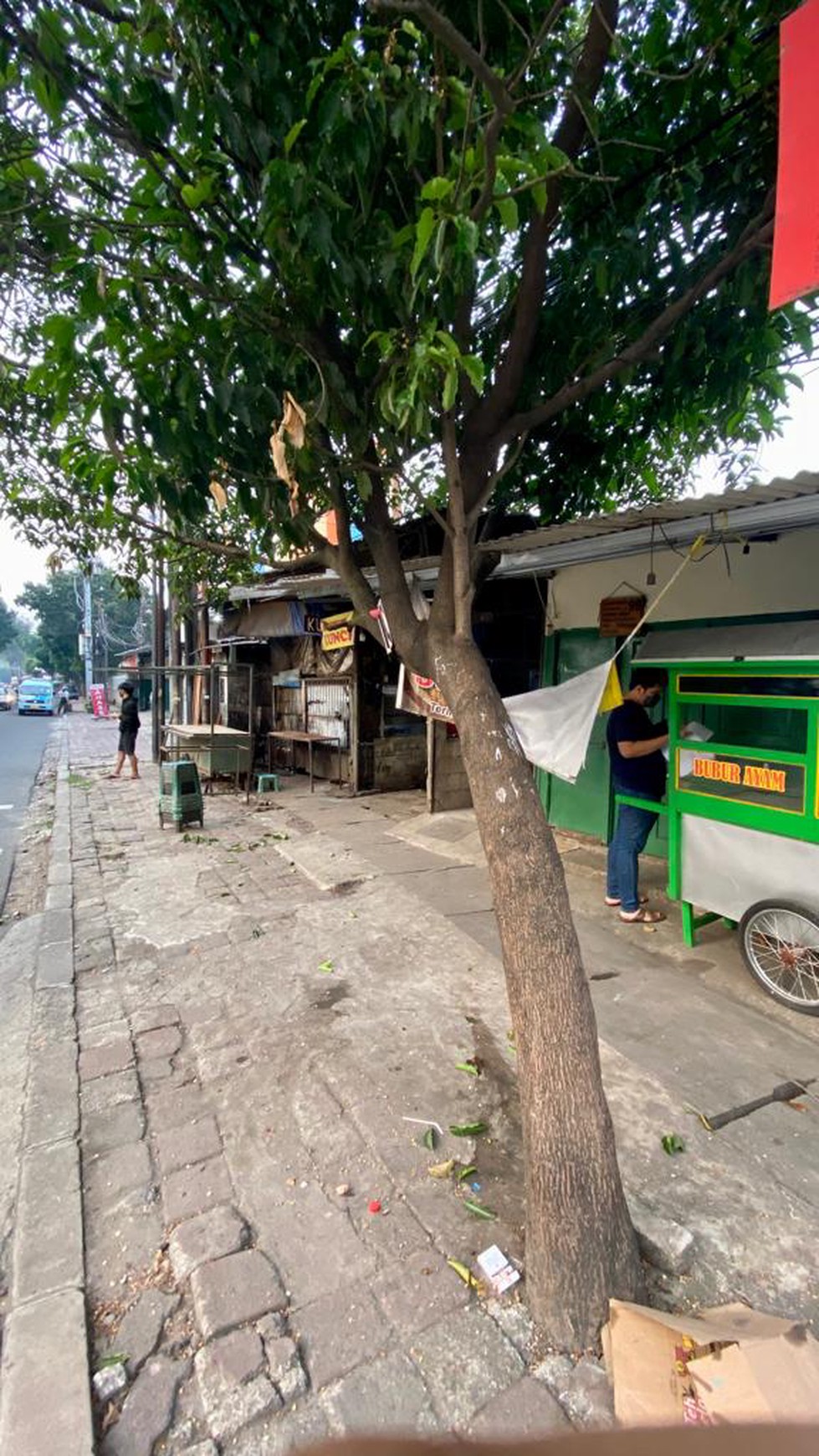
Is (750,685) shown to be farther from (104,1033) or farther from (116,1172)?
(104,1033)

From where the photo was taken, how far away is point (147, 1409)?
1.74 meters

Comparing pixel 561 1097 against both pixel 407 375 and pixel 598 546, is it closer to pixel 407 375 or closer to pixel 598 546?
pixel 407 375

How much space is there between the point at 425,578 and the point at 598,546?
234 cm

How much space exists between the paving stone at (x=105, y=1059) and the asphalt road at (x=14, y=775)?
3374mm

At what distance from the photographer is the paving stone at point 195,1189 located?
2.39 metres

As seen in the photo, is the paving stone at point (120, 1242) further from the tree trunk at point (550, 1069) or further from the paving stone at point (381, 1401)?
the tree trunk at point (550, 1069)

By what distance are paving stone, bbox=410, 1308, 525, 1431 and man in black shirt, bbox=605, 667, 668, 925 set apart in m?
3.40

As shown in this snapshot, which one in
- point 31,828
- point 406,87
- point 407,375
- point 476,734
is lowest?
point 31,828

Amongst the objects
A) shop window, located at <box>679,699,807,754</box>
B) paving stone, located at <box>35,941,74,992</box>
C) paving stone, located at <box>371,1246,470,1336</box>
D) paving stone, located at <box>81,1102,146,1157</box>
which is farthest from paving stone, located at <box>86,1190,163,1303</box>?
shop window, located at <box>679,699,807,754</box>

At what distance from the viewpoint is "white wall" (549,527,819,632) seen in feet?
16.3

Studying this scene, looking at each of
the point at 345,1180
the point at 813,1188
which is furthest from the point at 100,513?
the point at 813,1188

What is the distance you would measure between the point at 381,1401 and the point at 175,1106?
1618 millimetres

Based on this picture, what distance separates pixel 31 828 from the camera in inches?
359

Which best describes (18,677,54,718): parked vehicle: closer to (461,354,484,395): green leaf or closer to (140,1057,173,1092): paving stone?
(140,1057,173,1092): paving stone
